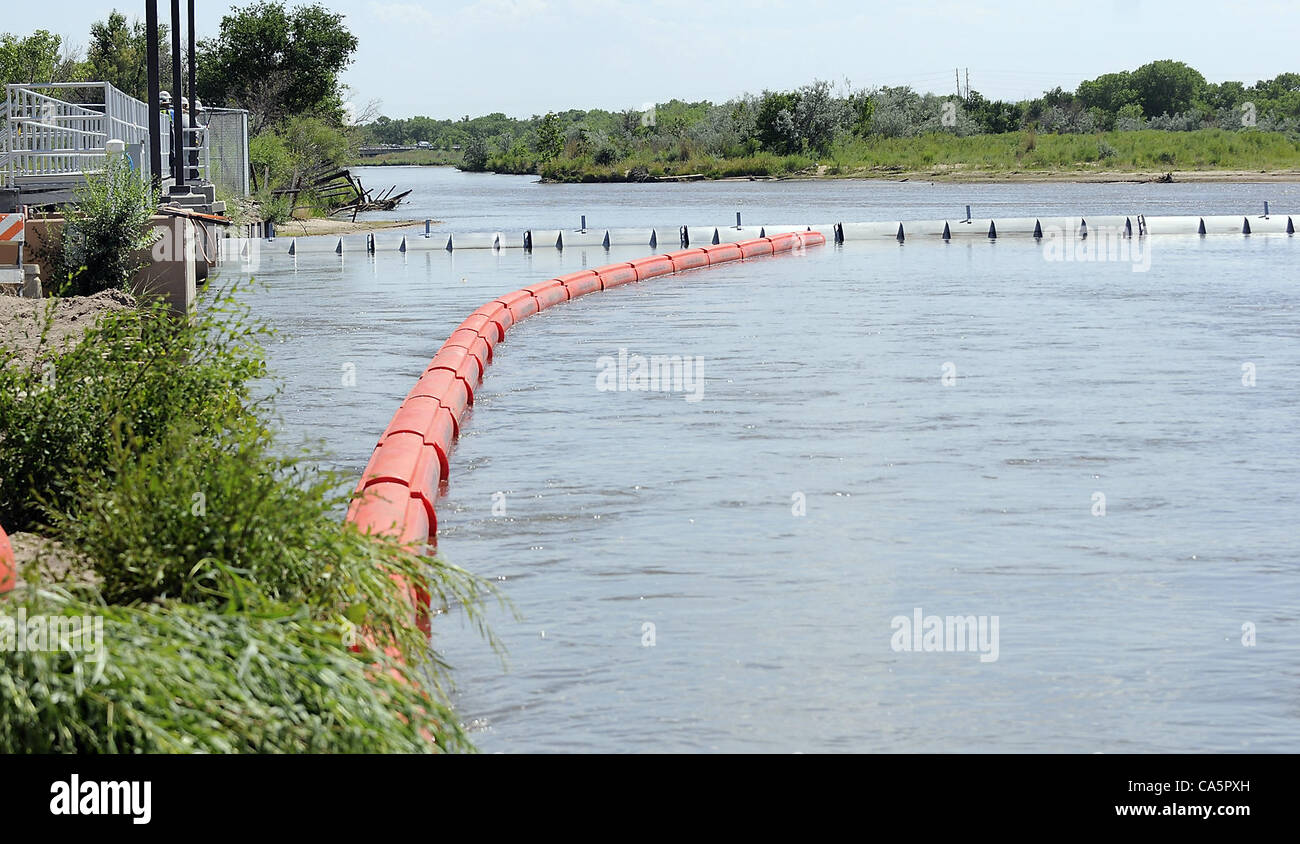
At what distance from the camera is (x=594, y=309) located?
2217cm

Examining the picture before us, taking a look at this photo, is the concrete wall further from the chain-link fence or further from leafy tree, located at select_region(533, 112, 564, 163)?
leafy tree, located at select_region(533, 112, 564, 163)

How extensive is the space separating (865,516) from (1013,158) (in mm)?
91229

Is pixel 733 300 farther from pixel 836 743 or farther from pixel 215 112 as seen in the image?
pixel 215 112

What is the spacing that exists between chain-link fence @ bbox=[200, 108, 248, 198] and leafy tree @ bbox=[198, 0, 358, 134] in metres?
45.1

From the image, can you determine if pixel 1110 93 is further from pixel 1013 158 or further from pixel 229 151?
pixel 229 151

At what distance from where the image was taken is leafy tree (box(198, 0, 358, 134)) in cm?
8206

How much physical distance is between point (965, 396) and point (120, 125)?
16.8m

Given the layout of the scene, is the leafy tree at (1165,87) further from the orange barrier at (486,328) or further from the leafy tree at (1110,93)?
the orange barrier at (486,328)

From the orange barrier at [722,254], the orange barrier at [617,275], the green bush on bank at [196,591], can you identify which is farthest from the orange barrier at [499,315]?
the orange barrier at [722,254]
